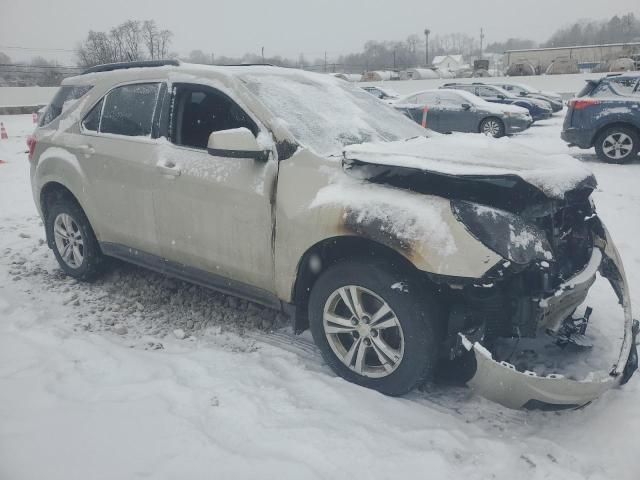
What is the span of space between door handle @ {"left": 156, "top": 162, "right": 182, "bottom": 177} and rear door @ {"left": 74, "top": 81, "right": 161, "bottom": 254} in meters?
0.09

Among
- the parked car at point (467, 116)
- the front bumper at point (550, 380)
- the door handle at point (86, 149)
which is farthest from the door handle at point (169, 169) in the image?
the parked car at point (467, 116)

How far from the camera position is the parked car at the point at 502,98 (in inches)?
660

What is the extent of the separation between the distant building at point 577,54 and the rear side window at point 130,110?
45.5m

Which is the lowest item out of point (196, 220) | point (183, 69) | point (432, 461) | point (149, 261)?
point (432, 461)

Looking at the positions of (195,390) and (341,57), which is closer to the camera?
(195,390)

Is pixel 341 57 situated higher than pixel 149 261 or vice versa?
pixel 341 57

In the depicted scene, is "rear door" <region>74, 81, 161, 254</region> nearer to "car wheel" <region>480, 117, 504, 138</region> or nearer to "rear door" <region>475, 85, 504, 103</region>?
"car wheel" <region>480, 117, 504, 138</region>

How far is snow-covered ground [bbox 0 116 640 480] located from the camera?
7.42ft

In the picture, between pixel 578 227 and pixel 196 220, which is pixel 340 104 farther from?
pixel 578 227

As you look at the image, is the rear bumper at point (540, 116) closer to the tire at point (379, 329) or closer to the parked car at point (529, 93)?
the parked car at point (529, 93)

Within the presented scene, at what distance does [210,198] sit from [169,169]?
43cm

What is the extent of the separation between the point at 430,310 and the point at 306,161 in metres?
1.10

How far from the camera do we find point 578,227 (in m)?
2.89

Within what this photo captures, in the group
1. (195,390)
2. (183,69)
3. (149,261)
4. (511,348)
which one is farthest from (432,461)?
(183,69)
